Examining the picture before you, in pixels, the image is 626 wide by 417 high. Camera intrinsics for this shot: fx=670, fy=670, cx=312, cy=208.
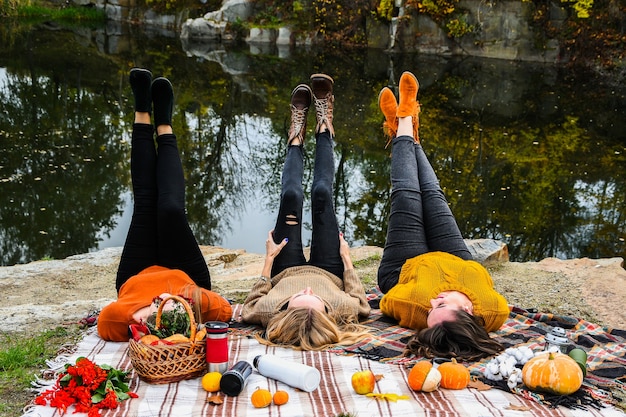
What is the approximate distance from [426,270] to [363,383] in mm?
1297

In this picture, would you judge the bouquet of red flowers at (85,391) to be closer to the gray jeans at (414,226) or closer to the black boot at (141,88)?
the black boot at (141,88)

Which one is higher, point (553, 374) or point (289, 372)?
point (553, 374)

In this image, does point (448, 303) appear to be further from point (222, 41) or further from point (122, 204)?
point (222, 41)

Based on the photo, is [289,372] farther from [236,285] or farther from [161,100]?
[236,285]

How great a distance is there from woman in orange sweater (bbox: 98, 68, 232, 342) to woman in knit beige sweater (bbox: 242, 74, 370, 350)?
1.29 feet

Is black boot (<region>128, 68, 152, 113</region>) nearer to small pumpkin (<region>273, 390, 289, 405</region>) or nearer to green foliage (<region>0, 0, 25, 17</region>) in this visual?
small pumpkin (<region>273, 390, 289, 405</region>)

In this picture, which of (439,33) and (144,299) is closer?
(144,299)

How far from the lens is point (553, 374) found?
347cm

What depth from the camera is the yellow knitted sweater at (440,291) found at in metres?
4.41

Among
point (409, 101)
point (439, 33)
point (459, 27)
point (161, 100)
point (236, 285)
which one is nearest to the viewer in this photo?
point (161, 100)

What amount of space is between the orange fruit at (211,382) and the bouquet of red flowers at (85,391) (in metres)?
0.36

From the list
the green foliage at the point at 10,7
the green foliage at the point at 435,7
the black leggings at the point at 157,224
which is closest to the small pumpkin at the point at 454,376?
the black leggings at the point at 157,224

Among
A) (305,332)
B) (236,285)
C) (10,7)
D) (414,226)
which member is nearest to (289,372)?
(305,332)

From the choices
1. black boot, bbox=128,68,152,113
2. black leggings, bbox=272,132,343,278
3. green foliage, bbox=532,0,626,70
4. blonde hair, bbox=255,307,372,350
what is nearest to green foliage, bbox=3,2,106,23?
green foliage, bbox=532,0,626,70
